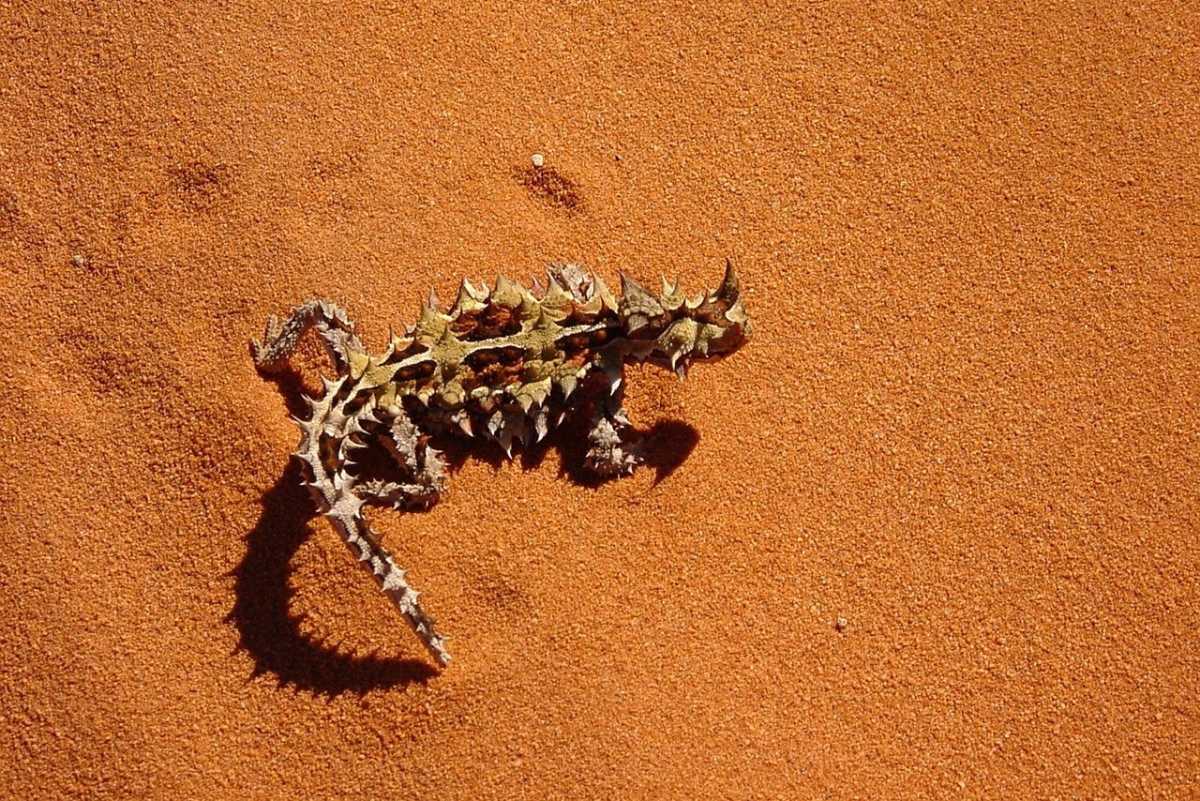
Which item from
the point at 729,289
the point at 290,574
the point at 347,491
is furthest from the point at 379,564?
the point at 729,289

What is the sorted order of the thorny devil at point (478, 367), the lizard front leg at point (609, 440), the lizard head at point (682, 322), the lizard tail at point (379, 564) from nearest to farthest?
the lizard tail at point (379, 564) < the thorny devil at point (478, 367) < the lizard head at point (682, 322) < the lizard front leg at point (609, 440)

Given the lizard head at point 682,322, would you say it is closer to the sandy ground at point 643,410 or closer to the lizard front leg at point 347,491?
the sandy ground at point 643,410

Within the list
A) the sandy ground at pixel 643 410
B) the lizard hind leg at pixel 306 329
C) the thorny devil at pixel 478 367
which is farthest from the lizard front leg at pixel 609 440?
the lizard hind leg at pixel 306 329

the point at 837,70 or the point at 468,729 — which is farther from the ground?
the point at 837,70

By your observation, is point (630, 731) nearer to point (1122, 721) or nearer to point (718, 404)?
point (718, 404)

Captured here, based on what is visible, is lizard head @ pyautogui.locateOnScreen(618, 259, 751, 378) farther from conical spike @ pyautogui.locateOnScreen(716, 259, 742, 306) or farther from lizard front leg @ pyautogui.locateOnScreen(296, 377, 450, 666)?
lizard front leg @ pyautogui.locateOnScreen(296, 377, 450, 666)

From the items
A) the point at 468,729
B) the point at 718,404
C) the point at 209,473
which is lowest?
the point at 468,729

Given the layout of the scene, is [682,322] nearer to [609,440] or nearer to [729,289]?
[729,289]

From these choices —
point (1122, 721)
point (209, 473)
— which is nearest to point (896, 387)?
point (1122, 721)
